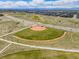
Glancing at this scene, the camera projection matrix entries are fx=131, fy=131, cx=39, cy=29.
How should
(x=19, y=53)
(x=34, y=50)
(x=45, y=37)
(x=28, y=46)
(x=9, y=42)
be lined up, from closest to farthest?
1. (x=19, y=53)
2. (x=34, y=50)
3. (x=28, y=46)
4. (x=9, y=42)
5. (x=45, y=37)

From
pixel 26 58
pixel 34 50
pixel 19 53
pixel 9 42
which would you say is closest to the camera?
pixel 26 58

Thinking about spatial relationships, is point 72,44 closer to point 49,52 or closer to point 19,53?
point 49,52

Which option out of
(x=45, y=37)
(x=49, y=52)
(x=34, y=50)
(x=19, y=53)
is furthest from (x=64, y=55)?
(x=45, y=37)

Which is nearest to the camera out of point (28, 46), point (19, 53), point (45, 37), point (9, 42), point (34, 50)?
point (19, 53)

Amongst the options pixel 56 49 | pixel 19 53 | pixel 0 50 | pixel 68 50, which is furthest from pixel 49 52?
pixel 0 50

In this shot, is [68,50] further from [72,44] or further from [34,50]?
[34,50]

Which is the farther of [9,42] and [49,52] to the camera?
[9,42]
